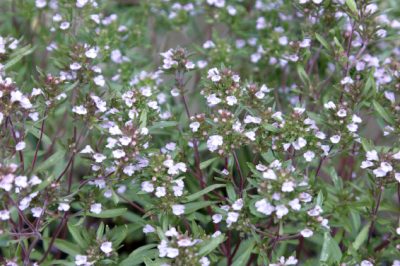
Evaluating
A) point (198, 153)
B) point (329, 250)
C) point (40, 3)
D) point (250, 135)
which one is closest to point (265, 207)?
point (250, 135)

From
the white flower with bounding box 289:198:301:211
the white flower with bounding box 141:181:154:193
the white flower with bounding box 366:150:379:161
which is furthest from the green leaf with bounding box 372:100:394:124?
the white flower with bounding box 141:181:154:193

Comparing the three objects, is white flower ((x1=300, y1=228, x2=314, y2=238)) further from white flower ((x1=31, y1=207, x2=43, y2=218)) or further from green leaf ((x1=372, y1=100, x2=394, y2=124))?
white flower ((x1=31, y1=207, x2=43, y2=218))

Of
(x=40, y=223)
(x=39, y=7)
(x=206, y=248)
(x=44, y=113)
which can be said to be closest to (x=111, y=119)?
(x=44, y=113)

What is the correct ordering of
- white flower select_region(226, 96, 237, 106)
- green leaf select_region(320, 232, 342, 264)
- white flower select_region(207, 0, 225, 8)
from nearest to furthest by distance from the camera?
white flower select_region(226, 96, 237, 106)
green leaf select_region(320, 232, 342, 264)
white flower select_region(207, 0, 225, 8)

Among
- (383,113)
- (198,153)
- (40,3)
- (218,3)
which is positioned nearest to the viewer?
(383,113)

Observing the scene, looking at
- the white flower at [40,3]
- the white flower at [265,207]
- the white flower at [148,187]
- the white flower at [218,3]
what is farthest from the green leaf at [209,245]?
the white flower at [40,3]

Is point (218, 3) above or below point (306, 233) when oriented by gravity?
above

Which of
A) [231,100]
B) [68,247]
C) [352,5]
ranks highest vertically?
[352,5]

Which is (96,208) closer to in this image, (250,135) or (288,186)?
(250,135)

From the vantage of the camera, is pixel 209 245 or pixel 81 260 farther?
pixel 81 260

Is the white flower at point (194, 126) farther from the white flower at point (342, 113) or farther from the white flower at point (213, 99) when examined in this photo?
the white flower at point (342, 113)

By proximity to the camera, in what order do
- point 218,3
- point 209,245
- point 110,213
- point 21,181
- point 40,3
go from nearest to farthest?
point 21,181 → point 209,245 → point 110,213 → point 40,3 → point 218,3
